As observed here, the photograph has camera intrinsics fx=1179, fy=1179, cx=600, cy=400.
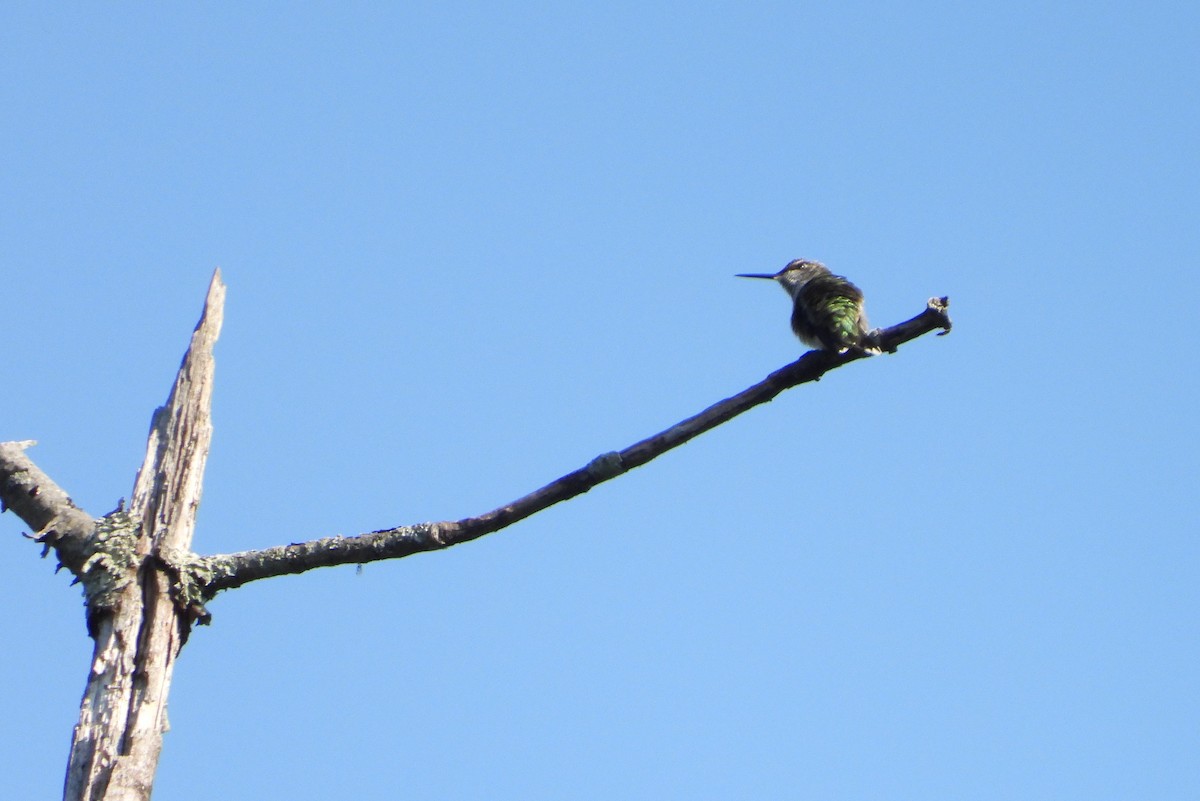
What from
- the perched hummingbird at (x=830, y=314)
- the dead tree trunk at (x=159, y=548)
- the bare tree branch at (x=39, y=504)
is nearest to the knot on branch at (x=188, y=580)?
the dead tree trunk at (x=159, y=548)

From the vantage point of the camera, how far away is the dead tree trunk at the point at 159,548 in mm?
3416

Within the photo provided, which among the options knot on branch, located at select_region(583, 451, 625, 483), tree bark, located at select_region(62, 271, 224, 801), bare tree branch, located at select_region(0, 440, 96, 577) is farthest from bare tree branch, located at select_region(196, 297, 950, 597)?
bare tree branch, located at select_region(0, 440, 96, 577)

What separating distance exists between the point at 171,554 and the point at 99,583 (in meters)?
0.23

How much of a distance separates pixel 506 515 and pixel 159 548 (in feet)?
3.73

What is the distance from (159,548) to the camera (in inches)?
149

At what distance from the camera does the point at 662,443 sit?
371 centimetres

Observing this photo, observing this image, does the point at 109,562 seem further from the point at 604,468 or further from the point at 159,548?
the point at 604,468

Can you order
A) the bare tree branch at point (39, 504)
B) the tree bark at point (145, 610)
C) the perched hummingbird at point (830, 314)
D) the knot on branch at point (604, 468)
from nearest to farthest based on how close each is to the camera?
1. the tree bark at point (145, 610)
2. the knot on branch at point (604, 468)
3. the bare tree branch at point (39, 504)
4. the perched hummingbird at point (830, 314)

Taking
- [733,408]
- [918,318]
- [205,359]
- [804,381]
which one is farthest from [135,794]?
[918,318]

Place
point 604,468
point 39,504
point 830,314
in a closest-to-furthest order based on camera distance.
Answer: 1. point 604,468
2. point 39,504
3. point 830,314

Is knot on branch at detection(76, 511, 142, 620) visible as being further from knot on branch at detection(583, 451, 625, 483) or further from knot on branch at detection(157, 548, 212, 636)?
knot on branch at detection(583, 451, 625, 483)

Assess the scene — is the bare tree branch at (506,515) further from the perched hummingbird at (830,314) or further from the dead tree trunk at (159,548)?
the perched hummingbird at (830,314)

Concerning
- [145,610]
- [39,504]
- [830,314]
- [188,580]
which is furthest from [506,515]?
[830,314]

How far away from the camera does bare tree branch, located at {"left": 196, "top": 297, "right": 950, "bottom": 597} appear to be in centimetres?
368
